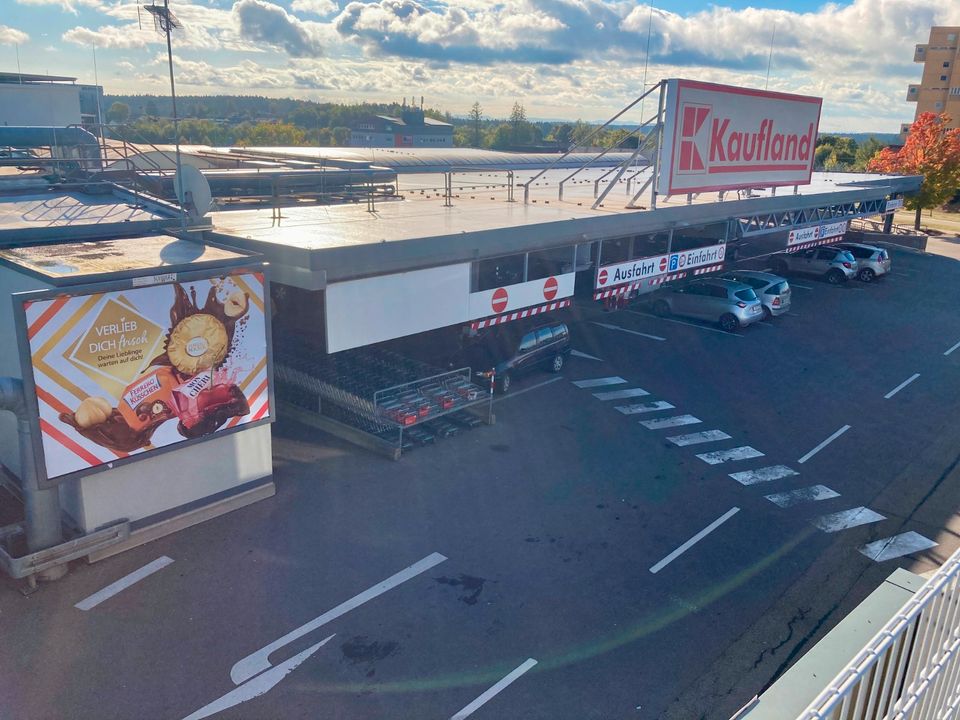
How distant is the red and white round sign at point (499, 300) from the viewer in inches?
641

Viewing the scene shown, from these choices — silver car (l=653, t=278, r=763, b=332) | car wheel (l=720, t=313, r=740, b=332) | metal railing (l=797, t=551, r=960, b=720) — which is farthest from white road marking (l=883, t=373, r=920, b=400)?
metal railing (l=797, t=551, r=960, b=720)

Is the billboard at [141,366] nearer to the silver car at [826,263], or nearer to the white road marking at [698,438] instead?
the white road marking at [698,438]

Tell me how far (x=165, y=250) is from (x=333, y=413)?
16.7 feet

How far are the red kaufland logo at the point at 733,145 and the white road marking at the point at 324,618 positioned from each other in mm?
14198

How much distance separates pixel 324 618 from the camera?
9742 mm

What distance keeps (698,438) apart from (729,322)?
32.0ft

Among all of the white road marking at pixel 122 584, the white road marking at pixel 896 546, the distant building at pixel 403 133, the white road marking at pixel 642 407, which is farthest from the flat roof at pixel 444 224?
the distant building at pixel 403 133

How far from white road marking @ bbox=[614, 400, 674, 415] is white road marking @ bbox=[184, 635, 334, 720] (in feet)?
34.2

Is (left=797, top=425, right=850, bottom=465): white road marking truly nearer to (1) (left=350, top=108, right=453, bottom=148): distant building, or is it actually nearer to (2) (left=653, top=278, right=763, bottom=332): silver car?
(2) (left=653, top=278, right=763, bottom=332): silver car

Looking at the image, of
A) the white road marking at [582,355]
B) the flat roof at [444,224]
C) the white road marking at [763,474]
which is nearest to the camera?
the flat roof at [444,224]

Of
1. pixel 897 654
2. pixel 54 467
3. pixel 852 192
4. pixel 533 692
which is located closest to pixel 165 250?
pixel 54 467

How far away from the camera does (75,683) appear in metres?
8.48

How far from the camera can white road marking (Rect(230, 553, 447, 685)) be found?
28.8 ft

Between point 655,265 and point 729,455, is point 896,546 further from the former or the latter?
point 655,265
